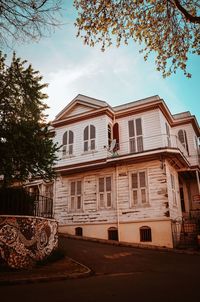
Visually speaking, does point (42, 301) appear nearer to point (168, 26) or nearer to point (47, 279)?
point (47, 279)

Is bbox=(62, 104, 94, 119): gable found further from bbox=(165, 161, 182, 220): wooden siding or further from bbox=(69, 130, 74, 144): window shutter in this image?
bbox=(165, 161, 182, 220): wooden siding

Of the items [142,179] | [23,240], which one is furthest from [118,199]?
[23,240]

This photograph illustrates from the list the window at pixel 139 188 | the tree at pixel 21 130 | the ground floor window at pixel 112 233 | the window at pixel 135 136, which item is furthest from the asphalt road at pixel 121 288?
the window at pixel 135 136

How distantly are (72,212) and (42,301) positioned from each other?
44.9ft

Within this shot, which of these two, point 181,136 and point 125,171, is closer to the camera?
point 125,171

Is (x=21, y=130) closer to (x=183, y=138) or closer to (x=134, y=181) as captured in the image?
(x=134, y=181)

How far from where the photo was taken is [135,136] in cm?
1788

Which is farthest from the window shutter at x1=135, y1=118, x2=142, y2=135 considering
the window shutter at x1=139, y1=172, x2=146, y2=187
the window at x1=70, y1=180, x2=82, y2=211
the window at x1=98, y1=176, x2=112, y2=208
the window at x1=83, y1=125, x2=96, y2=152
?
the window at x1=70, y1=180, x2=82, y2=211

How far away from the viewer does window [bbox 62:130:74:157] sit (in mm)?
19562

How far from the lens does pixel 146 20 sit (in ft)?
27.2

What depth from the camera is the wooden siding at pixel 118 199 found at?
1537 centimetres

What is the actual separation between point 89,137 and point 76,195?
442 cm

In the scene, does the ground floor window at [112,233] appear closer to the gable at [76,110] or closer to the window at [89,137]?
the window at [89,137]

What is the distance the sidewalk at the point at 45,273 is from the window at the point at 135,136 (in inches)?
404
